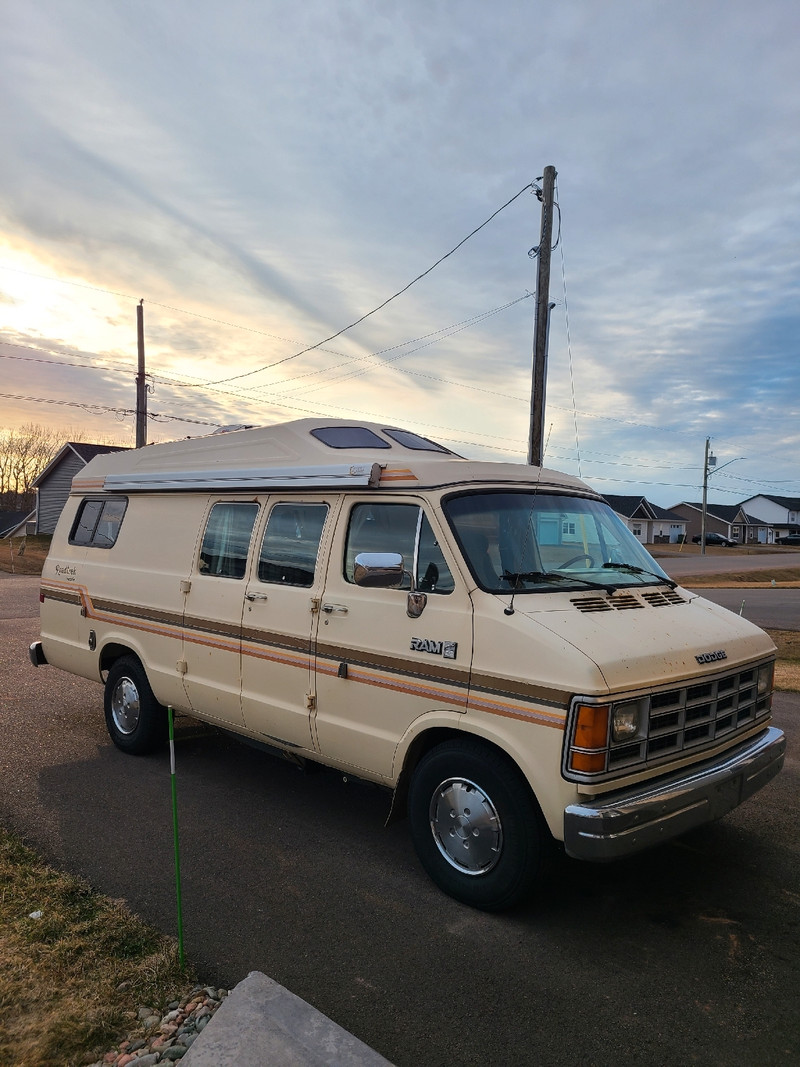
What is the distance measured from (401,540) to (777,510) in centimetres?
11141

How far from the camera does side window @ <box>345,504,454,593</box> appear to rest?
4.23m

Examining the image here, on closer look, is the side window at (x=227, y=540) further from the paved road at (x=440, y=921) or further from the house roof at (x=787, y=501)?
the house roof at (x=787, y=501)

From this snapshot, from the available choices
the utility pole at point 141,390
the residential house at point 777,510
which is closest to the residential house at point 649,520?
the residential house at point 777,510

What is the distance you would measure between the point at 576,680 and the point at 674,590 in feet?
5.45

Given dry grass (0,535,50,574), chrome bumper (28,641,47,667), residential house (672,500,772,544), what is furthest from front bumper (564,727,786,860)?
residential house (672,500,772,544)

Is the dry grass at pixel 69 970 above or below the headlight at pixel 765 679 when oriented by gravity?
below

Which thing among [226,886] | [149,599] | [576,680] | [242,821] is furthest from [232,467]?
[576,680]

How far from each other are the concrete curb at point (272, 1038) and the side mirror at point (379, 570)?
1994 millimetres

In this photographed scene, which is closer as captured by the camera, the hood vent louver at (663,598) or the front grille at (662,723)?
the front grille at (662,723)

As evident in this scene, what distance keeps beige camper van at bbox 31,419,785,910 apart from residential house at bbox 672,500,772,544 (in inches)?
3607

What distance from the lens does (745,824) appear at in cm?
512

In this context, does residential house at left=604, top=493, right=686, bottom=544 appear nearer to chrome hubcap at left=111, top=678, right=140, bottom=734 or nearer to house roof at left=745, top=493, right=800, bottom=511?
house roof at left=745, top=493, right=800, bottom=511

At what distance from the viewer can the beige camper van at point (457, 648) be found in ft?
11.8

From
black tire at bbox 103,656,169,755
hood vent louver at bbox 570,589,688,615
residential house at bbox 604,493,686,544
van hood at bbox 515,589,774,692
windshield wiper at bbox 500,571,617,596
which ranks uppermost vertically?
residential house at bbox 604,493,686,544
